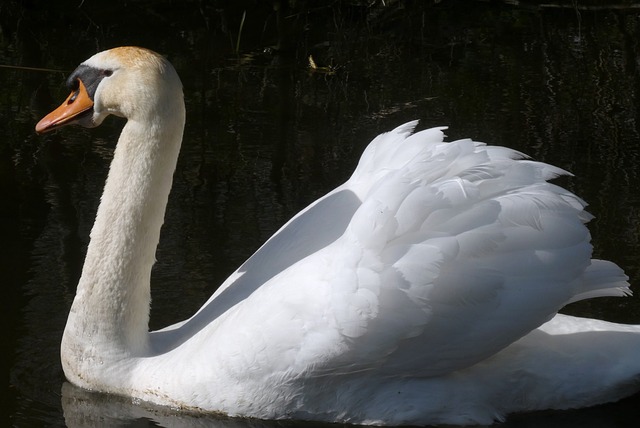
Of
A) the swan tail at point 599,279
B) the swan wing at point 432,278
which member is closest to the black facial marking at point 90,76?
the swan wing at point 432,278

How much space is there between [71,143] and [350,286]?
15.9 feet

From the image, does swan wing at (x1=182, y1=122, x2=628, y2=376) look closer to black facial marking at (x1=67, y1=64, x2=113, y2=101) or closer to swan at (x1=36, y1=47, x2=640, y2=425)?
swan at (x1=36, y1=47, x2=640, y2=425)

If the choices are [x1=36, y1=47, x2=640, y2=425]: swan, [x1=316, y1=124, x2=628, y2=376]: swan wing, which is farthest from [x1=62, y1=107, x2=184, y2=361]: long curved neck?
[x1=316, y1=124, x2=628, y2=376]: swan wing

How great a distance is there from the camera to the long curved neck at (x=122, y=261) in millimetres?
5773

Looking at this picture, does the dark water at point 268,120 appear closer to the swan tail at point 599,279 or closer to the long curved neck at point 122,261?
the long curved neck at point 122,261

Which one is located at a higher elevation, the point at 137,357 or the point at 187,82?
the point at 187,82

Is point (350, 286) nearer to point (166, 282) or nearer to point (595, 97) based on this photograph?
point (166, 282)

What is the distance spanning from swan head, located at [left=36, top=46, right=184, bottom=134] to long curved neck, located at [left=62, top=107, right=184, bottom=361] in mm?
137

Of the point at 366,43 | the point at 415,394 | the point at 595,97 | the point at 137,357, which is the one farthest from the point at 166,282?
the point at 366,43

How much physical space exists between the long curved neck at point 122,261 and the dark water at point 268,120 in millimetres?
303

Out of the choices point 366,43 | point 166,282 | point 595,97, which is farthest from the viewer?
point 366,43

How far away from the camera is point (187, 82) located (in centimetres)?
1120

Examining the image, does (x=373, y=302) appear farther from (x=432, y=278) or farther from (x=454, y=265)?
(x=454, y=265)

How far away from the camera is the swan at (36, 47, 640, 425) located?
5168mm
